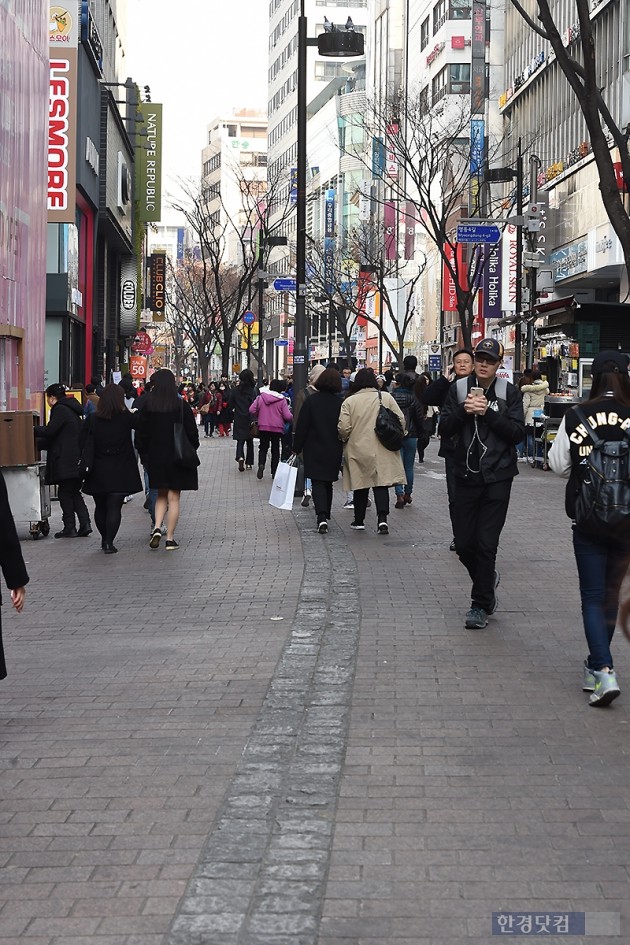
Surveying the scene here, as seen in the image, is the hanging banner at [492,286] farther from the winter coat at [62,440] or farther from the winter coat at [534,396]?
the winter coat at [62,440]

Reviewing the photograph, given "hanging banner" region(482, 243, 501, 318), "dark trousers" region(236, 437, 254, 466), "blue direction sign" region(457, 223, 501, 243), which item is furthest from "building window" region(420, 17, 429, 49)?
"dark trousers" region(236, 437, 254, 466)

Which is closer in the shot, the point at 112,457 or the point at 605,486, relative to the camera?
the point at 605,486

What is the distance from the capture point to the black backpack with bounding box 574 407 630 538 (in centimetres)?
705

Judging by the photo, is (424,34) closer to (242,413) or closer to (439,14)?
(439,14)

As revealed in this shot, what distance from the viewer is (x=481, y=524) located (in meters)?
9.42

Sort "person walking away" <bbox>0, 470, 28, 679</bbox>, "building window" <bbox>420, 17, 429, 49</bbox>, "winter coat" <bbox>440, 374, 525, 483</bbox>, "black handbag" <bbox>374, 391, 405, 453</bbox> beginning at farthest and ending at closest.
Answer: "building window" <bbox>420, 17, 429, 49</bbox>, "black handbag" <bbox>374, 391, 405, 453</bbox>, "winter coat" <bbox>440, 374, 525, 483</bbox>, "person walking away" <bbox>0, 470, 28, 679</bbox>

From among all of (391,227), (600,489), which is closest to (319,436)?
(600,489)

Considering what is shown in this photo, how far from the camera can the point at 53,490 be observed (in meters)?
20.8

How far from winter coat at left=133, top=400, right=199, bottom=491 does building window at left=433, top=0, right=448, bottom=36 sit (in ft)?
205

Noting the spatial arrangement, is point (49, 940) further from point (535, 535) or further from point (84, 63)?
point (84, 63)

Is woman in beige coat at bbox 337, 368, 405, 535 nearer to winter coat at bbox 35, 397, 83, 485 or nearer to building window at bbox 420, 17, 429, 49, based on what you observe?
winter coat at bbox 35, 397, 83, 485

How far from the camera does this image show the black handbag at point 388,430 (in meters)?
15.0

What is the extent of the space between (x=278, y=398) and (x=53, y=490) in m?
4.11

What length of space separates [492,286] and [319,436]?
132 feet
